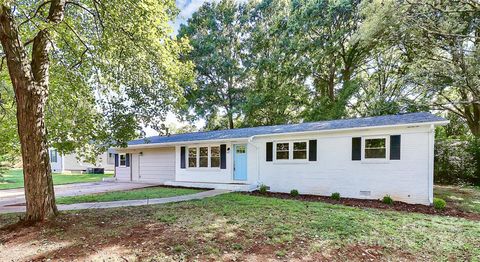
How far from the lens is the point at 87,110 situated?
9039 millimetres

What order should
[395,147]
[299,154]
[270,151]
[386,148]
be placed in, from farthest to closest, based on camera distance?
[270,151] → [299,154] → [386,148] → [395,147]

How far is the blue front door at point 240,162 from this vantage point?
13636mm

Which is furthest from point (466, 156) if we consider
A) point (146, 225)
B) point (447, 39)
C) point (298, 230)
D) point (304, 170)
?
point (146, 225)

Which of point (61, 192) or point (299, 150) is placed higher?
point (299, 150)

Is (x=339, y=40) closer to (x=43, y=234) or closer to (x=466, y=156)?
(x=466, y=156)

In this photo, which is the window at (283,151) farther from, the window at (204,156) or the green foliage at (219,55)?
the green foliage at (219,55)

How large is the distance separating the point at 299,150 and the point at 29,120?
30.4ft

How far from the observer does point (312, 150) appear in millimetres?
11555

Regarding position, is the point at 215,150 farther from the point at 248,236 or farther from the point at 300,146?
the point at 248,236

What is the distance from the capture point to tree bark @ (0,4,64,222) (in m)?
5.86

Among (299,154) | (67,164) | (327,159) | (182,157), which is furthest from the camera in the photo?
(67,164)

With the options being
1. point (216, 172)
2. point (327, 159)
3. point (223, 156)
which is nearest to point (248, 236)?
point (327, 159)

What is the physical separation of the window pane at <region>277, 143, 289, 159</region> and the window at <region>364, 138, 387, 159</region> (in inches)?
128

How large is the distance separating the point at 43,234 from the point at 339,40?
20.0 meters
